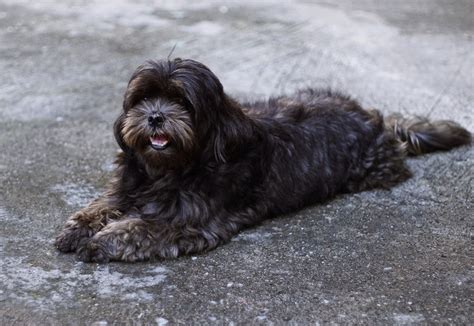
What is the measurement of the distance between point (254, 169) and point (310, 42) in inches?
165

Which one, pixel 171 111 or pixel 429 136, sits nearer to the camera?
pixel 171 111

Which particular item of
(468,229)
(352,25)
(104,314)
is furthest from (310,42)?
(104,314)

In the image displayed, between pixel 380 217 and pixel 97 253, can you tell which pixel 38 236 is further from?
pixel 380 217

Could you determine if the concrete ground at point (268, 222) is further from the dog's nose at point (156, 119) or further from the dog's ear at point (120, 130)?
the dog's nose at point (156, 119)

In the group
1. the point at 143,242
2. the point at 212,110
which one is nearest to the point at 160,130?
the point at 212,110

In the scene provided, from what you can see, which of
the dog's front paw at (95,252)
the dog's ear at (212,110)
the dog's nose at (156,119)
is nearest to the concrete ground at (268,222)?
the dog's front paw at (95,252)

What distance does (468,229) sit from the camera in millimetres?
5656

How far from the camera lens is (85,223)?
5.39 meters

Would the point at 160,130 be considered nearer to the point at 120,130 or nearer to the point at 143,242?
the point at 120,130

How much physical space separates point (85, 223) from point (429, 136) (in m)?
3.05

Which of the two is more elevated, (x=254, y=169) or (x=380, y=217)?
(x=254, y=169)

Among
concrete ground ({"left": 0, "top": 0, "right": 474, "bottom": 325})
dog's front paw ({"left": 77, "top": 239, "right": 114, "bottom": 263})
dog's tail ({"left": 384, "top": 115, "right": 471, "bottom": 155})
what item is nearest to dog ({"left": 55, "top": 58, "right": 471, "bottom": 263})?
dog's front paw ({"left": 77, "top": 239, "right": 114, "bottom": 263})

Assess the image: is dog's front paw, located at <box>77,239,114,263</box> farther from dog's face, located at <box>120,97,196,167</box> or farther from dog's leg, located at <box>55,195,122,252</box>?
dog's face, located at <box>120,97,196,167</box>

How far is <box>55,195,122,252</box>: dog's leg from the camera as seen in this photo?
5.23m
